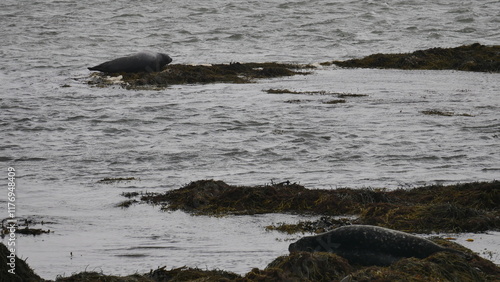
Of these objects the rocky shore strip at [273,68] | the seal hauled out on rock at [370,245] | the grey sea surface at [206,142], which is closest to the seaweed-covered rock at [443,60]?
the rocky shore strip at [273,68]

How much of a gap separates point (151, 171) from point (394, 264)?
18.6 ft

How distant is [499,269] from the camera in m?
5.75

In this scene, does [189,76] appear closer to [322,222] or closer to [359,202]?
[359,202]

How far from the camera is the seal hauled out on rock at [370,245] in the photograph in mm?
5910

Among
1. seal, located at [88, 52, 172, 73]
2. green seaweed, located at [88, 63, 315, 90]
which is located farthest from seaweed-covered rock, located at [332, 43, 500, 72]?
seal, located at [88, 52, 172, 73]

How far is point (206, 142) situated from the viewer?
12.7 meters

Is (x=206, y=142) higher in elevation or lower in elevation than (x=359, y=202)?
higher

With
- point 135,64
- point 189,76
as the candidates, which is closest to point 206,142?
point 189,76

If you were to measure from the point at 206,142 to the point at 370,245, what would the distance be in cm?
689

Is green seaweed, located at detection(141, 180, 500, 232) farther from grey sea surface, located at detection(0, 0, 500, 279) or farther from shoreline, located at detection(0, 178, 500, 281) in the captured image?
grey sea surface, located at detection(0, 0, 500, 279)

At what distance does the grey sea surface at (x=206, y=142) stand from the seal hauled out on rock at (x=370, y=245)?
49 centimetres

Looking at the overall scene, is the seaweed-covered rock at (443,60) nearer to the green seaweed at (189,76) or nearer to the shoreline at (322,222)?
the green seaweed at (189,76)

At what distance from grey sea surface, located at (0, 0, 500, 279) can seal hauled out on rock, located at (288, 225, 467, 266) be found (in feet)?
1.62

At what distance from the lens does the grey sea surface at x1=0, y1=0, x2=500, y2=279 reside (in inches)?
287
